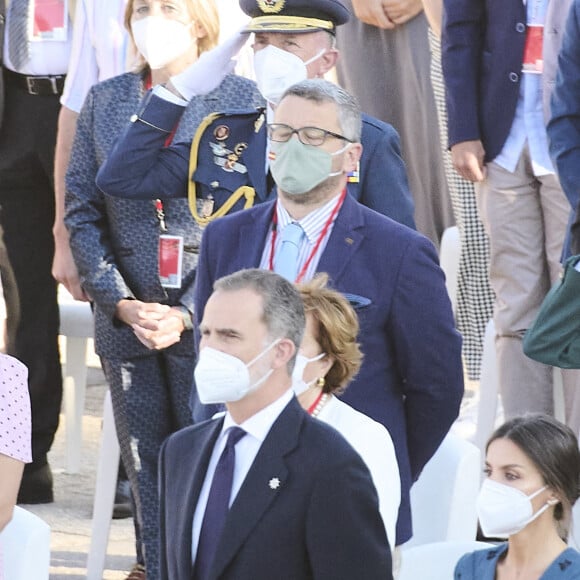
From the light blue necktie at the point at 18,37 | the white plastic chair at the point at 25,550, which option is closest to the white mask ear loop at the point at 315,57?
the white plastic chair at the point at 25,550

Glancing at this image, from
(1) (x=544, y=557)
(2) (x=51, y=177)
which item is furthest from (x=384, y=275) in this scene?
(2) (x=51, y=177)

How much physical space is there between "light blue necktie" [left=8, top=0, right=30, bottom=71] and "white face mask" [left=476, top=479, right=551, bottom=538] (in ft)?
11.3

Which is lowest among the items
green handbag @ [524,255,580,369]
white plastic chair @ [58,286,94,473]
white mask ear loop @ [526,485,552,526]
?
white plastic chair @ [58,286,94,473]

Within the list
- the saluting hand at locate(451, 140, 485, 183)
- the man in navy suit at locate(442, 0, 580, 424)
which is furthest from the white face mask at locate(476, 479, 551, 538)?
the saluting hand at locate(451, 140, 485, 183)

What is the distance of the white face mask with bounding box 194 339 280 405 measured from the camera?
3.94 meters

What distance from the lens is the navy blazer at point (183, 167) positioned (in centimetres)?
536

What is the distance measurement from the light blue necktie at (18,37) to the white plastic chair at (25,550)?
10.7 feet

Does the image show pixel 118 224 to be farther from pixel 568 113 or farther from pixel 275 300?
pixel 275 300

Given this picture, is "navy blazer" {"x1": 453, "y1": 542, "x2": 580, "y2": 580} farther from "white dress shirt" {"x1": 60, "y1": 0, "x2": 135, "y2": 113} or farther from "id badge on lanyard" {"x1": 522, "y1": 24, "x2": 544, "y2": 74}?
"white dress shirt" {"x1": 60, "y1": 0, "x2": 135, "y2": 113}

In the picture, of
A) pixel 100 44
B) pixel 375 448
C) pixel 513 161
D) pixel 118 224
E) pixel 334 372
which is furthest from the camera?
pixel 100 44

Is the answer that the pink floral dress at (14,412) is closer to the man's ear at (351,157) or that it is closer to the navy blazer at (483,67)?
the man's ear at (351,157)

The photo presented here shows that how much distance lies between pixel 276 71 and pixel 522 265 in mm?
1387

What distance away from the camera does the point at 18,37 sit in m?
7.33

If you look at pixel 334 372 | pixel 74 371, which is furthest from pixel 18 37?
pixel 334 372
